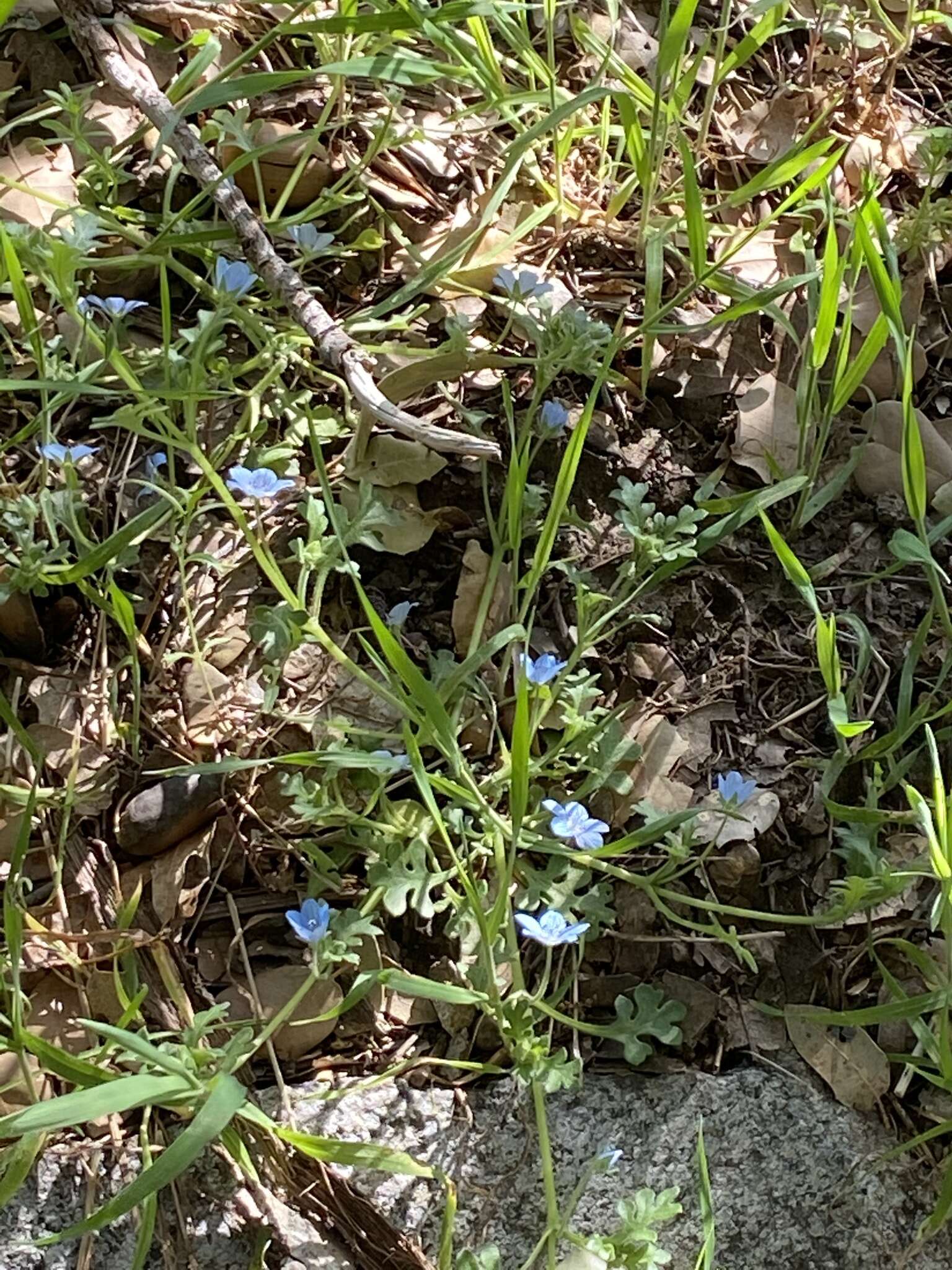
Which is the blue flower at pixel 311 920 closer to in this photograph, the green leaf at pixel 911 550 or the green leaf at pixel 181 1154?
the green leaf at pixel 181 1154

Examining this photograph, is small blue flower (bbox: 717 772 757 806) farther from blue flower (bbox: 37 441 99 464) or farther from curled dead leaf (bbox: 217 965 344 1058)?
blue flower (bbox: 37 441 99 464)

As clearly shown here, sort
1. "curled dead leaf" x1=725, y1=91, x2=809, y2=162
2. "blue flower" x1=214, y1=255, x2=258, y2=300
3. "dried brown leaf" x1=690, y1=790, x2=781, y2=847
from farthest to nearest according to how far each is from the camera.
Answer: "curled dead leaf" x1=725, y1=91, x2=809, y2=162
"blue flower" x1=214, y1=255, x2=258, y2=300
"dried brown leaf" x1=690, y1=790, x2=781, y2=847

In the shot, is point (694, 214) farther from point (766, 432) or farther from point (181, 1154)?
point (181, 1154)

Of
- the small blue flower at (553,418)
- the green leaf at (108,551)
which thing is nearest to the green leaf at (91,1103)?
the green leaf at (108,551)

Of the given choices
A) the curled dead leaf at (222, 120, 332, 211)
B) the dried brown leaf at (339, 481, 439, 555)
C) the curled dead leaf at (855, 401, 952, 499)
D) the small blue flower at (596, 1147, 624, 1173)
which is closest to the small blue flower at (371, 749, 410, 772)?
the dried brown leaf at (339, 481, 439, 555)

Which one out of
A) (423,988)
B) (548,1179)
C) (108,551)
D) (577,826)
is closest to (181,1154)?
(423,988)
